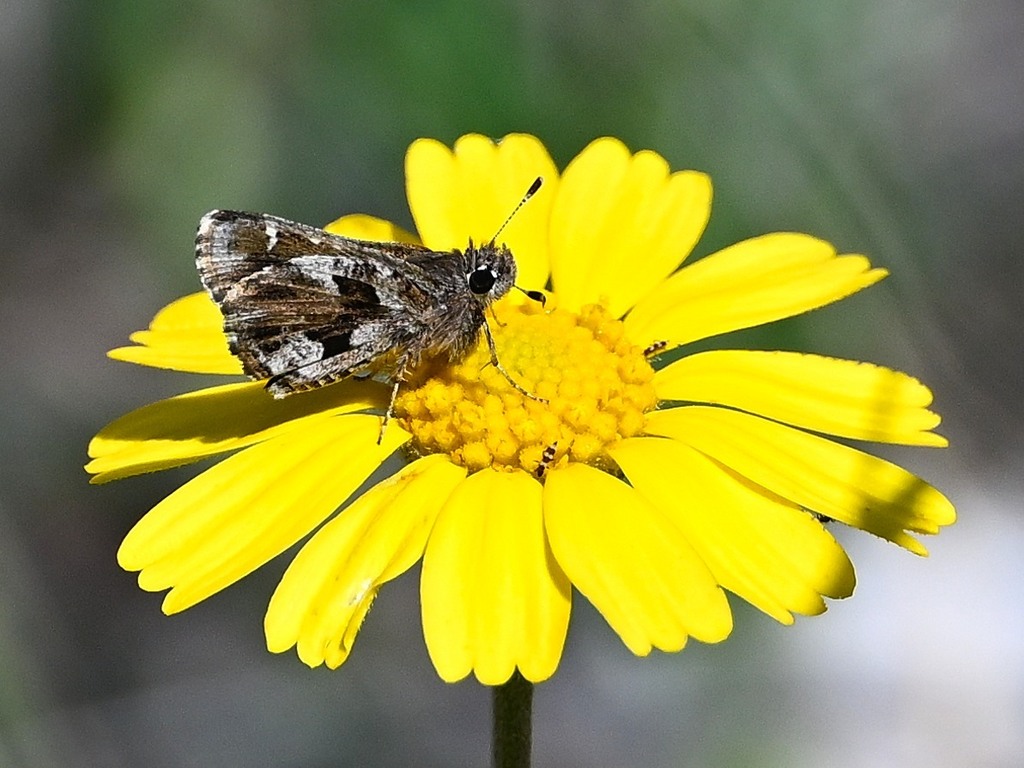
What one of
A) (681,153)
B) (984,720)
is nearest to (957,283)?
(681,153)

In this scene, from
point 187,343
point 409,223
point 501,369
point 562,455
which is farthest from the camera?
point 409,223

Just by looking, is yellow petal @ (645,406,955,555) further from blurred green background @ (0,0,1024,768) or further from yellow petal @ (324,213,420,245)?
blurred green background @ (0,0,1024,768)

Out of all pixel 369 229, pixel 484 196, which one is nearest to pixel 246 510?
pixel 369 229

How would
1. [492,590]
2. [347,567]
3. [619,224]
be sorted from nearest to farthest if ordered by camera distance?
[492,590] → [347,567] → [619,224]

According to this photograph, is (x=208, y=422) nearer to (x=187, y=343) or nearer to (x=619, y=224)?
(x=187, y=343)

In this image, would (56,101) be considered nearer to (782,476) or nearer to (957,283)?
(957,283)

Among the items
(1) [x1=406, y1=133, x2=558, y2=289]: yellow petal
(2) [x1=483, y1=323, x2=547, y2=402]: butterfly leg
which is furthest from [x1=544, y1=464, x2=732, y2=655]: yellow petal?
(1) [x1=406, y1=133, x2=558, y2=289]: yellow petal
